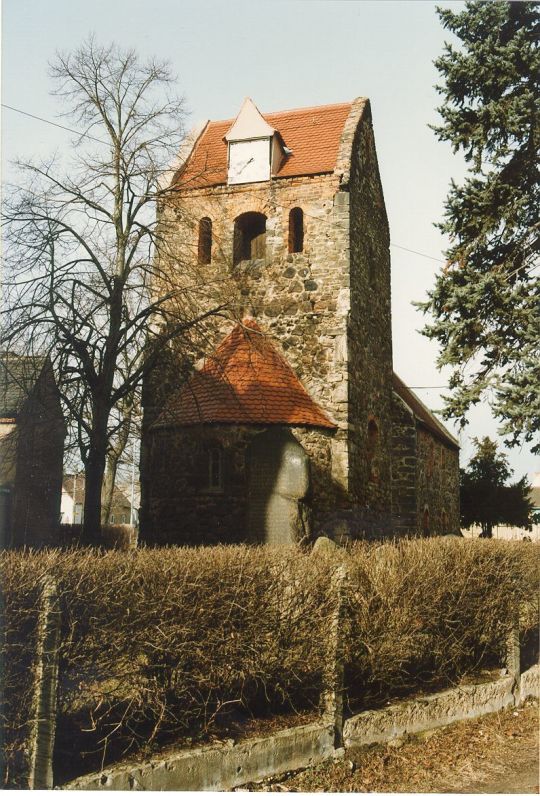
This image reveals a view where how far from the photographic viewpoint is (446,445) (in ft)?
92.9

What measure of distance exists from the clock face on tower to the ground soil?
1460 centimetres

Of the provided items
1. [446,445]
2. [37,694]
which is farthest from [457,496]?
[37,694]

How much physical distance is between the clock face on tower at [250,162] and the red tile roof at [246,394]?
175 inches

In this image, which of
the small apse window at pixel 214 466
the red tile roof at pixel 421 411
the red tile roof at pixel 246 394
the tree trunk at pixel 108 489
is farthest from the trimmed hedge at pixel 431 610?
the tree trunk at pixel 108 489

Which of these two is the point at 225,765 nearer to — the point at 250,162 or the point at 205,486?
the point at 205,486

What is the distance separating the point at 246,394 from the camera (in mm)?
16547

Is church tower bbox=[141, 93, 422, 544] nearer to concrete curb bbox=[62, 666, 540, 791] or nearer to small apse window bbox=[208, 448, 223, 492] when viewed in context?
small apse window bbox=[208, 448, 223, 492]

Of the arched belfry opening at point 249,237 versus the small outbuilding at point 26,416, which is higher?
the arched belfry opening at point 249,237

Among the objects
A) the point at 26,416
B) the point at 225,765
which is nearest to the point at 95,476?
the point at 26,416

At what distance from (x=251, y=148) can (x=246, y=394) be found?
23.0 feet

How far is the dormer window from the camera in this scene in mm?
19156

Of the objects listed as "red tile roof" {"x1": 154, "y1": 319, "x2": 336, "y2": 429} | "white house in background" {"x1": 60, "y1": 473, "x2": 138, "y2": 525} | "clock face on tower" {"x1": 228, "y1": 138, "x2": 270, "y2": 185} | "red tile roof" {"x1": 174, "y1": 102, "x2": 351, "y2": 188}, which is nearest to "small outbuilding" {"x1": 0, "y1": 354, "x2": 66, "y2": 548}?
"red tile roof" {"x1": 154, "y1": 319, "x2": 336, "y2": 429}

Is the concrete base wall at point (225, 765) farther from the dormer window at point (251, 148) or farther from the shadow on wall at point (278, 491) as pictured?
the dormer window at point (251, 148)

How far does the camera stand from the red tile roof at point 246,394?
1612 cm
